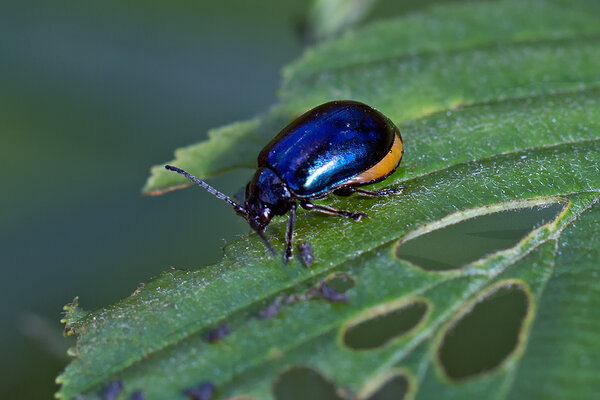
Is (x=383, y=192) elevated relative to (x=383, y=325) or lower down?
elevated

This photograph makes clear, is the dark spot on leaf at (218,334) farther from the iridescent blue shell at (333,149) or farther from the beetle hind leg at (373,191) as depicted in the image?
the beetle hind leg at (373,191)

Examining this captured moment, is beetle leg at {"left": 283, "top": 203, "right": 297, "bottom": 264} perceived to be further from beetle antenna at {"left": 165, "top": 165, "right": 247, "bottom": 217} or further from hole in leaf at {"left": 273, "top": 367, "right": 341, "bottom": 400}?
hole in leaf at {"left": 273, "top": 367, "right": 341, "bottom": 400}

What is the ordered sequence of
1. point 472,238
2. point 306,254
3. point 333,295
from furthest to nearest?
1. point 472,238
2. point 306,254
3. point 333,295

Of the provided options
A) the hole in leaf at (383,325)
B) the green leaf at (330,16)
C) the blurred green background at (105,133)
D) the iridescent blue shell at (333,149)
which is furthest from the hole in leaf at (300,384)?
the green leaf at (330,16)

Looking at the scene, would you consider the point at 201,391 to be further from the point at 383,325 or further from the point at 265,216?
the point at 265,216

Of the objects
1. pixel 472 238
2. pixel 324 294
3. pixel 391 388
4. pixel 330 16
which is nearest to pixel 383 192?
pixel 472 238

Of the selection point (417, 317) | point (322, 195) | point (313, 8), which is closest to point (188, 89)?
point (313, 8)

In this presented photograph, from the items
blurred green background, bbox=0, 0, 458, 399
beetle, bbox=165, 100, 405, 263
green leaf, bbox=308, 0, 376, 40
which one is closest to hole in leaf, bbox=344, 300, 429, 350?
beetle, bbox=165, 100, 405, 263

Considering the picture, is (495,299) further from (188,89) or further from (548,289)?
(188,89)
